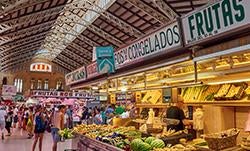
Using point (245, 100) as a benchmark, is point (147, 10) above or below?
above

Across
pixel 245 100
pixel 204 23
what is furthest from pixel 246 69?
pixel 245 100

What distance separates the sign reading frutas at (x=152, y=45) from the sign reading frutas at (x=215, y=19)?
199 millimetres

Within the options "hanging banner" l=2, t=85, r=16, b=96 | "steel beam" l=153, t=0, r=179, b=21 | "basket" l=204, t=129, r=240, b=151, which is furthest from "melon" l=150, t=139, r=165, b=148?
"hanging banner" l=2, t=85, r=16, b=96

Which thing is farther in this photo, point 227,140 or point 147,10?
point 147,10

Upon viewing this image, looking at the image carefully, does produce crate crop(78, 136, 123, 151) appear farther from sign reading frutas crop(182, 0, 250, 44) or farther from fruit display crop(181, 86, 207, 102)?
fruit display crop(181, 86, 207, 102)

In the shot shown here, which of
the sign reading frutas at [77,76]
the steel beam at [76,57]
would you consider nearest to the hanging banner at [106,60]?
the sign reading frutas at [77,76]

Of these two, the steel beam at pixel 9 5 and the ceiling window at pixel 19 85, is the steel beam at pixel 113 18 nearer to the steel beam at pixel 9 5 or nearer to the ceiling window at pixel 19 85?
the steel beam at pixel 9 5

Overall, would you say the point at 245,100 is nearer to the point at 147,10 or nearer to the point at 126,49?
the point at 126,49

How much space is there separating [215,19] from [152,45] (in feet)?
A: 3.90

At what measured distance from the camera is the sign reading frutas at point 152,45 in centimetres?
332

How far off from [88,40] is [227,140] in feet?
74.2

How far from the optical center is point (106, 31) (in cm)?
2156

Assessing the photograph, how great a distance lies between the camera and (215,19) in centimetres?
269

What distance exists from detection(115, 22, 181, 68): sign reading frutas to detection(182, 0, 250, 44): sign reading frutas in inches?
7.8
